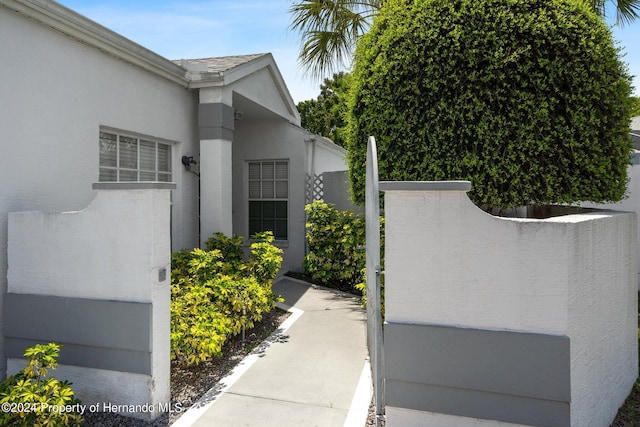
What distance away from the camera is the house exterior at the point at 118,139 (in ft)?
12.3

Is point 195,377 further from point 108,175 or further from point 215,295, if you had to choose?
point 108,175

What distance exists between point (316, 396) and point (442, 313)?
1.65 meters

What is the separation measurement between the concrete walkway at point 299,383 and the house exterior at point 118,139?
1.22 m

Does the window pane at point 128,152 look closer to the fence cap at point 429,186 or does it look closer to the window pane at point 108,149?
the window pane at point 108,149

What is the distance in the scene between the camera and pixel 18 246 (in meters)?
3.78

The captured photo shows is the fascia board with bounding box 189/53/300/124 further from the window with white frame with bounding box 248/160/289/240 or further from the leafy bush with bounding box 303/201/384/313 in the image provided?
the leafy bush with bounding box 303/201/384/313

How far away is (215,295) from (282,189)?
190 inches

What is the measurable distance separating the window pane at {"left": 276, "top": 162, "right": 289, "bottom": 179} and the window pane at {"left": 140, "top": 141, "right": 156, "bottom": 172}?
3.58 metres

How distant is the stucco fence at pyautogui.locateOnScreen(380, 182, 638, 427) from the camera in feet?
8.71

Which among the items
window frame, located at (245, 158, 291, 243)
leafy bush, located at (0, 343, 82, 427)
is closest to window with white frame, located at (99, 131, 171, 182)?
leafy bush, located at (0, 343, 82, 427)

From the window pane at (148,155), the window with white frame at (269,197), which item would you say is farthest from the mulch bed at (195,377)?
the window with white frame at (269,197)

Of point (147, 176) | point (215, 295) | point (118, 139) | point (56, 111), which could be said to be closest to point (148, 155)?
point (147, 176)

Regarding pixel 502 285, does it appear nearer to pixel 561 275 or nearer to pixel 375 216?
pixel 561 275

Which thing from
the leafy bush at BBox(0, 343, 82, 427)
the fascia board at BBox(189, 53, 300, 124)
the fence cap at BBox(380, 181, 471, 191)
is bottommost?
the leafy bush at BBox(0, 343, 82, 427)
